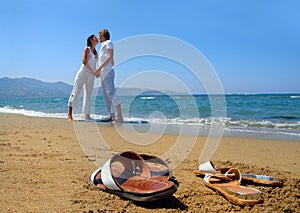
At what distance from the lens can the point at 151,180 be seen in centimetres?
243

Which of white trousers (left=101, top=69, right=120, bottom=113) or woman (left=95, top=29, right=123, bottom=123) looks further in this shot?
white trousers (left=101, top=69, right=120, bottom=113)

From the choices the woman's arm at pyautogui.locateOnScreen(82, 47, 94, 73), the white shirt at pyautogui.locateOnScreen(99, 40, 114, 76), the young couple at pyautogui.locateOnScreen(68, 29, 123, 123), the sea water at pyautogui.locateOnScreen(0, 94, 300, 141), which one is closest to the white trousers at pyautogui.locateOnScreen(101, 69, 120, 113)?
the young couple at pyautogui.locateOnScreen(68, 29, 123, 123)

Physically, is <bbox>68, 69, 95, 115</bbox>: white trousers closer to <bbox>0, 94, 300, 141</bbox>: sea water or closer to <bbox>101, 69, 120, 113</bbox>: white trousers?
<bbox>0, 94, 300, 141</bbox>: sea water

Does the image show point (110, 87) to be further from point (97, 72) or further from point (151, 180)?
point (151, 180)

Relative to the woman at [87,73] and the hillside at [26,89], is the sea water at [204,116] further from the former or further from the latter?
the hillside at [26,89]

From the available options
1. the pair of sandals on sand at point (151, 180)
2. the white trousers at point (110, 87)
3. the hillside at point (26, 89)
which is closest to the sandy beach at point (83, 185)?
the pair of sandals on sand at point (151, 180)

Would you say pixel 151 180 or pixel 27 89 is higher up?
pixel 27 89

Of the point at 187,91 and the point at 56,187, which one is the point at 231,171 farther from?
the point at 56,187

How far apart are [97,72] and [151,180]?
461cm

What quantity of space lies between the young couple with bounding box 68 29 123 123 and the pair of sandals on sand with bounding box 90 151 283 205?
393 centimetres

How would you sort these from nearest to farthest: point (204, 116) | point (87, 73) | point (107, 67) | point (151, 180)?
point (151, 180)
point (107, 67)
point (87, 73)
point (204, 116)

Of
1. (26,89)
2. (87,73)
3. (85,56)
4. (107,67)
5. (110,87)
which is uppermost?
(26,89)

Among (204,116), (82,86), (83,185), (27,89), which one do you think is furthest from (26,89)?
(83,185)

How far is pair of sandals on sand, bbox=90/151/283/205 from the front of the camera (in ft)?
7.22
